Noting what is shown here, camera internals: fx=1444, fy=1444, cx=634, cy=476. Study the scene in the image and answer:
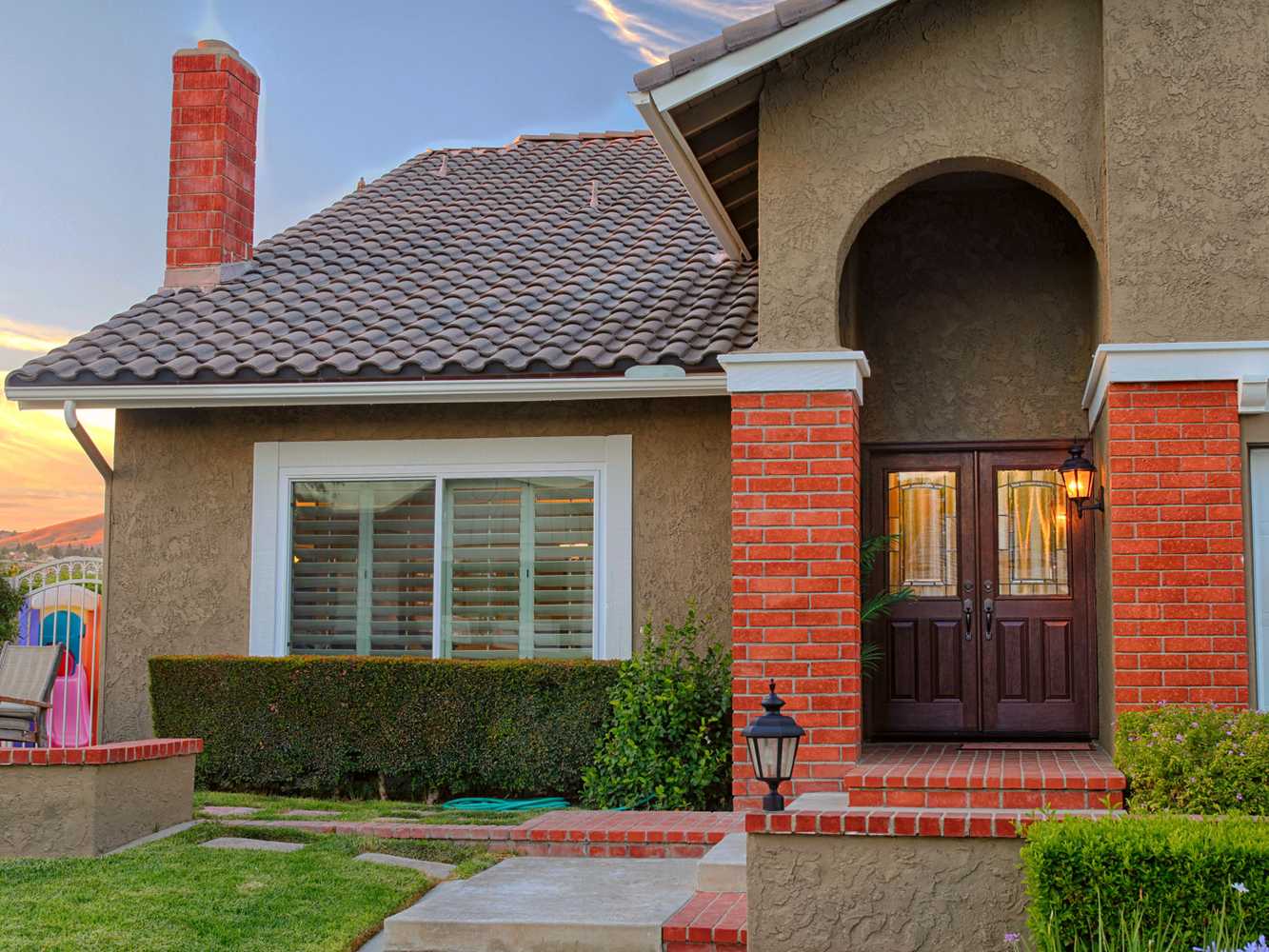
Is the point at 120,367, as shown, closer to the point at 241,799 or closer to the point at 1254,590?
the point at 241,799

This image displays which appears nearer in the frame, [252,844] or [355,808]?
[252,844]

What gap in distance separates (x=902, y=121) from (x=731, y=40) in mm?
1272

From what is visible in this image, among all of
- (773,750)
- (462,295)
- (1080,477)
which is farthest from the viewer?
(462,295)

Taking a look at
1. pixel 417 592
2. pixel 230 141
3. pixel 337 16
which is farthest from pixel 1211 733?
pixel 337 16

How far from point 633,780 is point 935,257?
15.4ft

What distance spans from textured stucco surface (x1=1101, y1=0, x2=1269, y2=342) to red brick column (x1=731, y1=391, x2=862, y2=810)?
6.52 ft

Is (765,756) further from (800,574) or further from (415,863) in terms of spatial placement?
(415,863)

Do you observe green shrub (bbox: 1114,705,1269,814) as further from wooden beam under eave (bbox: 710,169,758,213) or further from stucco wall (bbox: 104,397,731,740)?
wooden beam under eave (bbox: 710,169,758,213)

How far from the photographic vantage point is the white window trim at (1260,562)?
9.48 m

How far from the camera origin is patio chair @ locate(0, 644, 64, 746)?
1064 cm

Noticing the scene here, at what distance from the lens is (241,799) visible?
36.1 feet

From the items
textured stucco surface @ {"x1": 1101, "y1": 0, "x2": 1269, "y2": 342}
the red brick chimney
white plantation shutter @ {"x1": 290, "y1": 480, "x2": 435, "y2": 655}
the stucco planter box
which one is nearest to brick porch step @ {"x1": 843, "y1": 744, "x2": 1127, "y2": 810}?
textured stucco surface @ {"x1": 1101, "y1": 0, "x2": 1269, "y2": 342}

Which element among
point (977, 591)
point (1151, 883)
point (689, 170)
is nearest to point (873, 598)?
point (977, 591)

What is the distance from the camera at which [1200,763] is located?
24.8 ft
